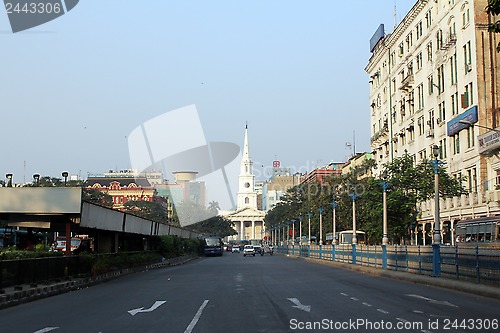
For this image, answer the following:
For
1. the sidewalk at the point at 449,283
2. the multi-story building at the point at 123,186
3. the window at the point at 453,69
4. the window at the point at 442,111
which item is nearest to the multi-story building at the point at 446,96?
the window at the point at 453,69

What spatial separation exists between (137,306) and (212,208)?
411ft

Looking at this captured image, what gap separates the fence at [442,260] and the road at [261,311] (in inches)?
58.4

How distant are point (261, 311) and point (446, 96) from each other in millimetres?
52418

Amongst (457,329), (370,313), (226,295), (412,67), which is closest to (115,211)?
(226,295)

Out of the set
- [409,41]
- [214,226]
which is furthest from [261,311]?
[214,226]

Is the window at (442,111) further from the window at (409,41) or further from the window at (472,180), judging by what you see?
the window at (409,41)

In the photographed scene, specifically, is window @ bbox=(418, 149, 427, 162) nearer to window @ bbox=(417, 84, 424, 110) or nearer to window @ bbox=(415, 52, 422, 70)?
window @ bbox=(417, 84, 424, 110)

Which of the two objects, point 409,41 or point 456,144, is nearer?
point 456,144

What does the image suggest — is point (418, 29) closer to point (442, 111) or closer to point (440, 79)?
point (440, 79)

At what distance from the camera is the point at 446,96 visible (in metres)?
63.3

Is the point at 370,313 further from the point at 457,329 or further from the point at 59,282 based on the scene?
the point at 59,282

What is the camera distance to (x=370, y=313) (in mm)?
15156

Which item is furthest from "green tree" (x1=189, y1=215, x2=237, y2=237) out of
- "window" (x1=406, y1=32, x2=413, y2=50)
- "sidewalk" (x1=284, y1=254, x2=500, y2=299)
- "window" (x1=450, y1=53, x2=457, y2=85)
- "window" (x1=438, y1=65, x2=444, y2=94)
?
"sidewalk" (x1=284, y1=254, x2=500, y2=299)

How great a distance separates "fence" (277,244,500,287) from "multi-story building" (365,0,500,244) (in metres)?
10.7
